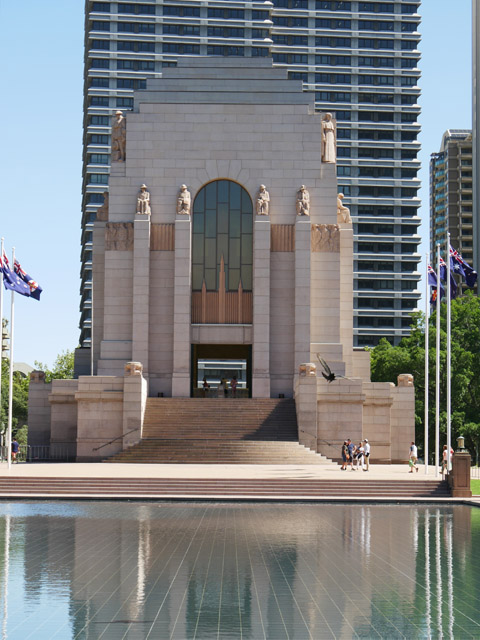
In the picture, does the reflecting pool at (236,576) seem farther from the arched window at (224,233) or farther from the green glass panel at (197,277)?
the arched window at (224,233)

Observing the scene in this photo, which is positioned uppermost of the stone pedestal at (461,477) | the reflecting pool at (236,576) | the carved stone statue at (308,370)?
the carved stone statue at (308,370)

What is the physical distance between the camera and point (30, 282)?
167 feet

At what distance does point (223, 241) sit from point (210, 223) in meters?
1.50

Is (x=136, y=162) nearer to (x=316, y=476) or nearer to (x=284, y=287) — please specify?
(x=284, y=287)

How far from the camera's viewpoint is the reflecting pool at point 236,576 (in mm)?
15602

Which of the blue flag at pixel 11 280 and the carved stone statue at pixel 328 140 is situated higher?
the carved stone statue at pixel 328 140

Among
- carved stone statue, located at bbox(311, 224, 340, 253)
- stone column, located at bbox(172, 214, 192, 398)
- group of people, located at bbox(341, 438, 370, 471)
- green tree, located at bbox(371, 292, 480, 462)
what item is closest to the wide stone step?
group of people, located at bbox(341, 438, 370, 471)

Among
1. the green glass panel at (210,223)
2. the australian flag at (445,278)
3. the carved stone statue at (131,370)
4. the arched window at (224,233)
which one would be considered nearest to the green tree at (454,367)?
the arched window at (224,233)

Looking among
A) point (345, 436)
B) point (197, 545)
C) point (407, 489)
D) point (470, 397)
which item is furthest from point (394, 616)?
point (470, 397)

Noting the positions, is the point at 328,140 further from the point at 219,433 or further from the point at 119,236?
the point at 219,433

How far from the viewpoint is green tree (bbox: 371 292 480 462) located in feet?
263

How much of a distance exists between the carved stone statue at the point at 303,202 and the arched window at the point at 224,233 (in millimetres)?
3610

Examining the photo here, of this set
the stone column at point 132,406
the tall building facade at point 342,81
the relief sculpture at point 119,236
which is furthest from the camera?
the tall building facade at point 342,81

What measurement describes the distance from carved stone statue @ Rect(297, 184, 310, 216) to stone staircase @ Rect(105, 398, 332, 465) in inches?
500
